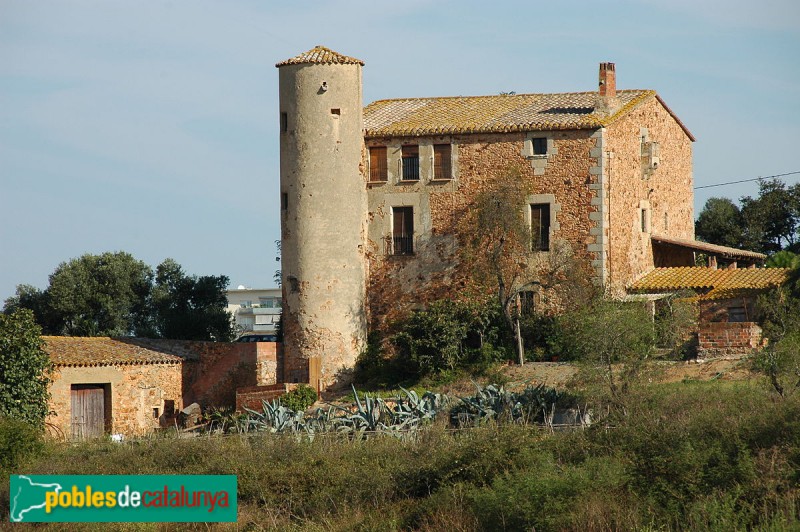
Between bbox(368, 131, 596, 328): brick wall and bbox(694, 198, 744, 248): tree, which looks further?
bbox(694, 198, 744, 248): tree

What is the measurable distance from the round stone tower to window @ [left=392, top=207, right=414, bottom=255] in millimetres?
1358

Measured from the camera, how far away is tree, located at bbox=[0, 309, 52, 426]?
103 ft

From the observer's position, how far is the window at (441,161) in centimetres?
3688

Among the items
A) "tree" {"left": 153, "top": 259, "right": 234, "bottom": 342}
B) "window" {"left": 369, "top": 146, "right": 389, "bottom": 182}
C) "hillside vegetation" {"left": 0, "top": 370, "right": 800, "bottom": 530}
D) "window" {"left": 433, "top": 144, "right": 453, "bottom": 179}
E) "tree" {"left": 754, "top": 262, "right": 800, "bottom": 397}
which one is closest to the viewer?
"hillside vegetation" {"left": 0, "top": 370, "right": 800, "bottom": 530}

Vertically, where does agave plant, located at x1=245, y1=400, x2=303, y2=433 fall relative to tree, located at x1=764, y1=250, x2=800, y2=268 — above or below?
below

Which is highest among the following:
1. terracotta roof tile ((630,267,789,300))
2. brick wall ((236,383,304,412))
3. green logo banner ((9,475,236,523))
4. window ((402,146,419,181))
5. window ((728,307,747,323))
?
window ((402,146,419,181))

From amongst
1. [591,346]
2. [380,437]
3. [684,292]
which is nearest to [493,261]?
[684,292]

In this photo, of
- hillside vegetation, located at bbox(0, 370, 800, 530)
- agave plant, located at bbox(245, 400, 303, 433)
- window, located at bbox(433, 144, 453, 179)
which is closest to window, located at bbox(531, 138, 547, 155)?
window, located at bbox(433, 144, 453, 179)

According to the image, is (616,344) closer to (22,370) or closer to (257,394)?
(257,394)

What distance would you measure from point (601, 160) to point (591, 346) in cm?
935

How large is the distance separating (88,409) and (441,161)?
11.2 metres

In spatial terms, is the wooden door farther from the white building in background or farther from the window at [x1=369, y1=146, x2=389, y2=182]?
the white building in background

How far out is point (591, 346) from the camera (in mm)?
27750

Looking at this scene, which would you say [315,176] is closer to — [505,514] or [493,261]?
[493,261]
